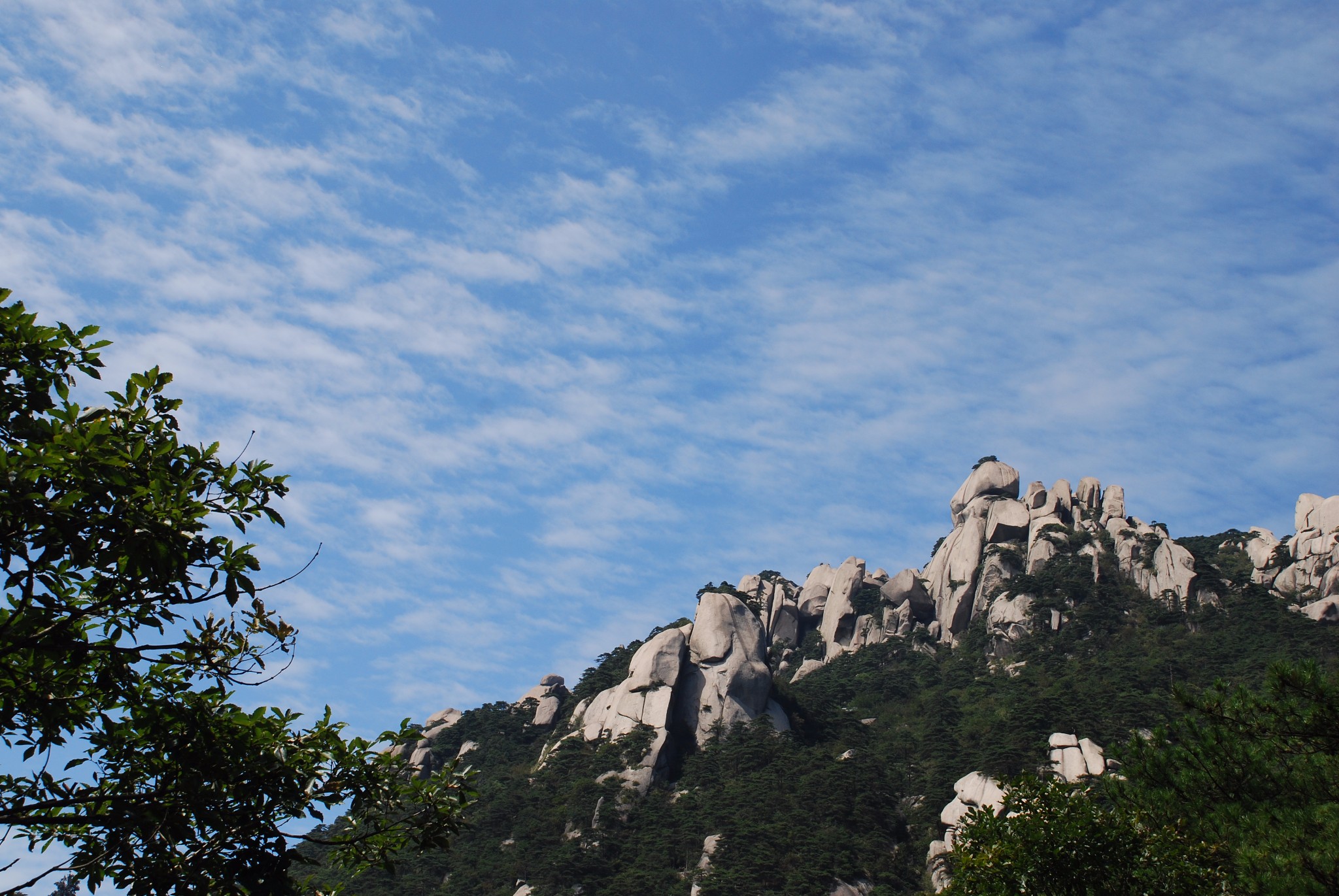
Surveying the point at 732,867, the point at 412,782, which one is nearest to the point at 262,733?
the point at 412,782

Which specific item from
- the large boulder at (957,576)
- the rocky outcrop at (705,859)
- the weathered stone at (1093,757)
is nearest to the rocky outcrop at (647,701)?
the rocky outcrop at (705,859)

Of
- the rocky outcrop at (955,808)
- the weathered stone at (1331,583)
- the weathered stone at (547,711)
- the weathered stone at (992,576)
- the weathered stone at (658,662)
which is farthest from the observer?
the weathered stone at (992,576)

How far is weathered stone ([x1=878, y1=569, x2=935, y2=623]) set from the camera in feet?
326

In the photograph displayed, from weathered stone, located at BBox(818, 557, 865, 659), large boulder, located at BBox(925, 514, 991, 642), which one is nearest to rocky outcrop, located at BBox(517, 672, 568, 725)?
weathered stone, located at BBox(818, 557, 865, 659)

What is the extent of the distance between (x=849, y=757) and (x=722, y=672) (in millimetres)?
11029

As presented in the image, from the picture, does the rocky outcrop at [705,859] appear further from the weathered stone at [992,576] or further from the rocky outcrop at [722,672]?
the weathered stone at [992,576]

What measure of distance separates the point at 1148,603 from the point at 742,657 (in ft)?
115

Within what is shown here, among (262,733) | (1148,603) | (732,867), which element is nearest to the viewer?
Result: (262,733)

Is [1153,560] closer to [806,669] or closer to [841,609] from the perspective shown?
[841,609]

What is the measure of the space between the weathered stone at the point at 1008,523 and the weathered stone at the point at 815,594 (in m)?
16.3

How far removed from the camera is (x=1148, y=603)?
279ft

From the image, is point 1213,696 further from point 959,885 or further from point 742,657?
point 742,657

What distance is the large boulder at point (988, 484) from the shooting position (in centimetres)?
10538

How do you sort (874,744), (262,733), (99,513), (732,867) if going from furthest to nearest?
(874,744), (732,867), (262,733), (99,513)
